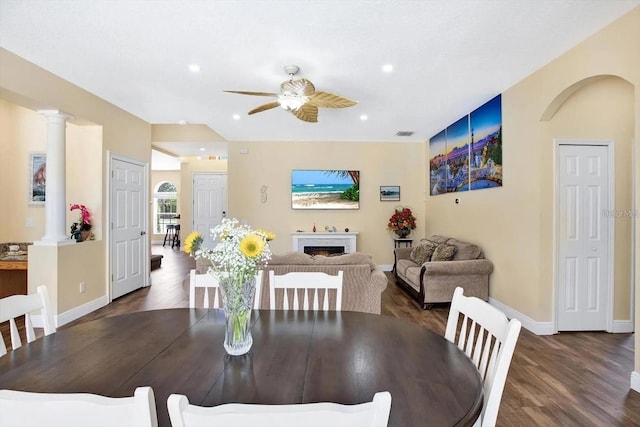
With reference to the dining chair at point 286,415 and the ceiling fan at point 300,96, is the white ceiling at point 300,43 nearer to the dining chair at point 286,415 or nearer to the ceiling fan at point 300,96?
the ceiling fan at point 300,96

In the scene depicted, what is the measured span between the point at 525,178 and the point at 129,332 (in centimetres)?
383

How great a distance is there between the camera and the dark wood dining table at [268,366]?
0.94m

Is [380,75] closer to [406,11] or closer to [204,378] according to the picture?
[406,11]

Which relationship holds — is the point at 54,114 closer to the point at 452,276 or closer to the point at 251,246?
the point at 251,246

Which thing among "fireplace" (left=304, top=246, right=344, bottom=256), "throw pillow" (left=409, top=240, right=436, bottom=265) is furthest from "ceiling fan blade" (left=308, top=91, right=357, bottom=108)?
"fireplace" (left=304, top=246, right=344, bottom=256)

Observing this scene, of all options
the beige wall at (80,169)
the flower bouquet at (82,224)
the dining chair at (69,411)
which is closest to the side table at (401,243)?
the beige wall at (80,169)

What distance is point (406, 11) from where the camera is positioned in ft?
7.54

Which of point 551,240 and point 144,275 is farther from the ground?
point 551,240

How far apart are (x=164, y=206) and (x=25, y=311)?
459 inches

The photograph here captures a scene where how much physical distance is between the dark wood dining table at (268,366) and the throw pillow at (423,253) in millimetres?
3680

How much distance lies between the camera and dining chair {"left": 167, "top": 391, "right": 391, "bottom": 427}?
1.88 feet

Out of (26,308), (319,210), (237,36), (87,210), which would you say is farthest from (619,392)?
(87,210)

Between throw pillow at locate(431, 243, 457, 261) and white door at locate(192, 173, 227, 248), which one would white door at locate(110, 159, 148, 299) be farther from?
throw pillow at locate(431, 243, 457, 261)

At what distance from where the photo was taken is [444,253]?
4.52m
